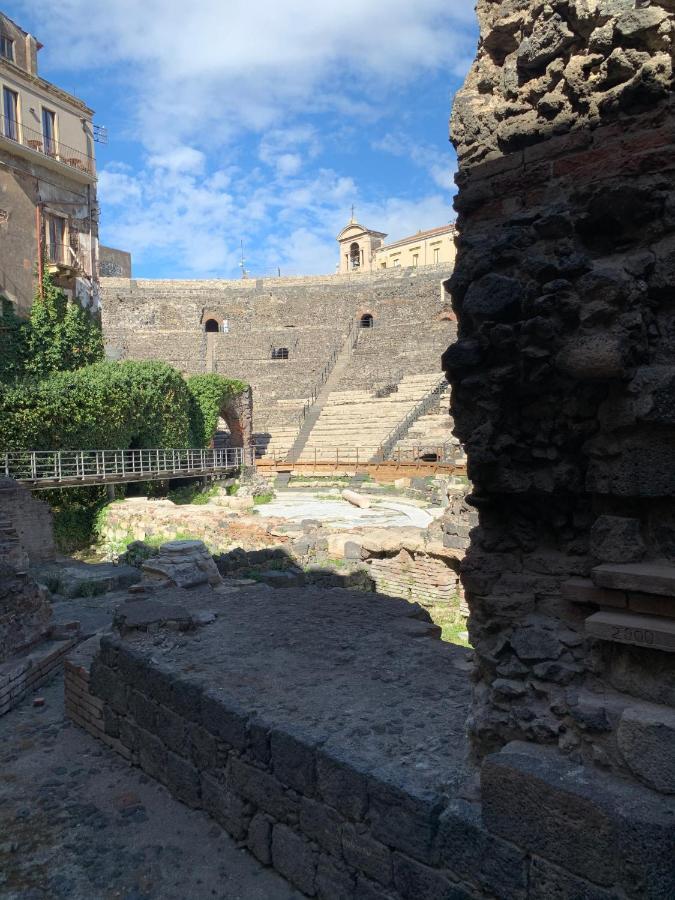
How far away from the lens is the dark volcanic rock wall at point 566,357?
7.92 ft

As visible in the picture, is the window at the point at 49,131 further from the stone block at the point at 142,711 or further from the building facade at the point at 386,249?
the building facade at the point at 386,249

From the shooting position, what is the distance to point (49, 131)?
2572cm

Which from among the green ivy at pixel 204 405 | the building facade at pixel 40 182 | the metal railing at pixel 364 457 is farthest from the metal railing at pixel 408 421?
the building facade at pixel 40 182

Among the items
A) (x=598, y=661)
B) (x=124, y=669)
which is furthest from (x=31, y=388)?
(x=598, y=661)

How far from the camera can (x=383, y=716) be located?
11.5 ft

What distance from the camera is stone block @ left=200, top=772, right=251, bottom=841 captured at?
3488mm

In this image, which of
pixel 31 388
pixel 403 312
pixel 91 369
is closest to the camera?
pixel 31 388

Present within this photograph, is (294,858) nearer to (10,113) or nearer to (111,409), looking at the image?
(111,409)

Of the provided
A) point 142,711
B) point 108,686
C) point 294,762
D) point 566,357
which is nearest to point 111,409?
point 108,686

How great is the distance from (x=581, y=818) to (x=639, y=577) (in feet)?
2.82

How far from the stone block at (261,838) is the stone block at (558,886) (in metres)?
1.50

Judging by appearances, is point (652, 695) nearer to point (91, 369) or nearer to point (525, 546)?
point (525, 546)

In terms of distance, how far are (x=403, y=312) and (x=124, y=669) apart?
35397 mm

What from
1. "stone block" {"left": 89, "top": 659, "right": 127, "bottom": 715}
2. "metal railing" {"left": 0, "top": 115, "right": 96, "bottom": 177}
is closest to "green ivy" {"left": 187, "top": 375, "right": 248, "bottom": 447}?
"metal railing" {"left": 0, "top": 115, "right": 96, "bottom": 177}
